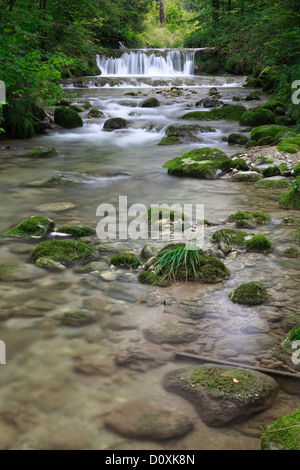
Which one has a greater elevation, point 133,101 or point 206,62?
point 206,62

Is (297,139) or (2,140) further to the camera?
(2,140)

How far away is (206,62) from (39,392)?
30.5 meters

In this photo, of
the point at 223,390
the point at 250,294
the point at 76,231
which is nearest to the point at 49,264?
the point at 76,231

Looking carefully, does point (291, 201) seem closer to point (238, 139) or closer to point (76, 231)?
point (76, 231)

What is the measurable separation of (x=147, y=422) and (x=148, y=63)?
29.0m

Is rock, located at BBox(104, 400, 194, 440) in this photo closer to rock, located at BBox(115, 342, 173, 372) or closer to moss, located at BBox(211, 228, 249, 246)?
rock, located at BBox(115, 342, 173, 372)

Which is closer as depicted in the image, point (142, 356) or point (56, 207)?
point (142, 356)

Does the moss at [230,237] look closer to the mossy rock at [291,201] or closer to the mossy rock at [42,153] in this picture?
the mossy rock at [291,201]

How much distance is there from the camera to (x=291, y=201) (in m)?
6.38

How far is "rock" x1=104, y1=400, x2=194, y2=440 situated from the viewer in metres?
2.25

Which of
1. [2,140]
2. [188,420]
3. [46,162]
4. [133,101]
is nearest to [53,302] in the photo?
[188,420]

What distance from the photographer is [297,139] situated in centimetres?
1022
